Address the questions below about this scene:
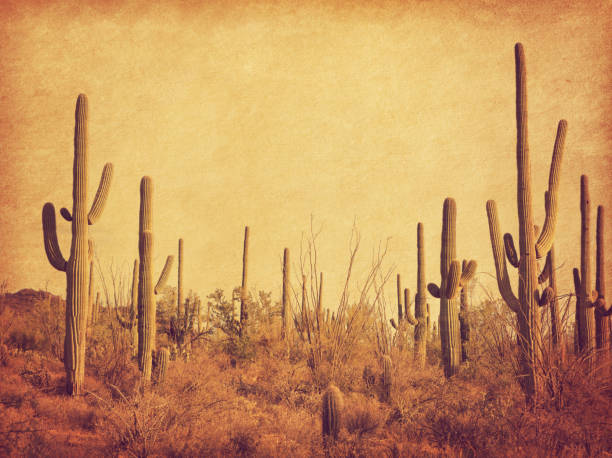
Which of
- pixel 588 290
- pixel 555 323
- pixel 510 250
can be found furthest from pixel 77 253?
pixel 588 290

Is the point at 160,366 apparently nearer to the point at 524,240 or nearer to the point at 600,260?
the point at 524,240

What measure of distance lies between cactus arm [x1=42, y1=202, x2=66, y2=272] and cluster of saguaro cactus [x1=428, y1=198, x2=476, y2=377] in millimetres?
7817

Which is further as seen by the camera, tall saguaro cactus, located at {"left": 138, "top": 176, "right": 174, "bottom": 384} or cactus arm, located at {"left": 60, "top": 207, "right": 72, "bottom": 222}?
cactus arm, located at {"left": 60, "top": 207, "right": 72, "bottom": 222}

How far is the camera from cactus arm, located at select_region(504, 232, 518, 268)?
9.48m

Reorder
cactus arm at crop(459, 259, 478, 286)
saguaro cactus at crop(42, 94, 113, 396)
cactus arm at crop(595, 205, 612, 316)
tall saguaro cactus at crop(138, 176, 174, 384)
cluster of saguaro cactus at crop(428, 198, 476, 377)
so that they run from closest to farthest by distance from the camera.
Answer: saguaro cactus at crop(42, 94, 113, 396) < tall saguaro cactus at crop(138, 176, 174, 384) < cactus arm at crop(459, 259, 478, 286) < cluster of saguaro cactus at crop(428, 198, 476, 377) < cactus arm at crop(595, 205, 612, 316)

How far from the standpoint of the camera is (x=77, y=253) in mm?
10797

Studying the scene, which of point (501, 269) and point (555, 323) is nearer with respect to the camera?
point (501, 269)

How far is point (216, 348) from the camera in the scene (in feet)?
57.3

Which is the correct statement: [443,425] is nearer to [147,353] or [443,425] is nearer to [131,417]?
[131,417]

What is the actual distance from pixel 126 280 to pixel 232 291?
5.88 metres

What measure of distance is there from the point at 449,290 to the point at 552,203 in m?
2.99

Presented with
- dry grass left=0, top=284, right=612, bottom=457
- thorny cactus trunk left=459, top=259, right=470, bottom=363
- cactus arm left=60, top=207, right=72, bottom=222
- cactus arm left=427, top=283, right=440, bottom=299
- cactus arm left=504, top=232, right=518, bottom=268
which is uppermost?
cactus arm left=60, top=207, right=72, bottom=222

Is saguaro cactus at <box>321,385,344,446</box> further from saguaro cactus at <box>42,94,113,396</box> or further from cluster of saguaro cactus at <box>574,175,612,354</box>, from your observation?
cluster of saguaro cactus at <box>574,175,612,354</box>

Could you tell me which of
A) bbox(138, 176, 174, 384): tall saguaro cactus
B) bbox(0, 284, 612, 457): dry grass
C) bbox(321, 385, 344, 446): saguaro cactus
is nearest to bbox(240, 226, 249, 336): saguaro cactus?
bbox(0, 284, 612, 457): dry grass
